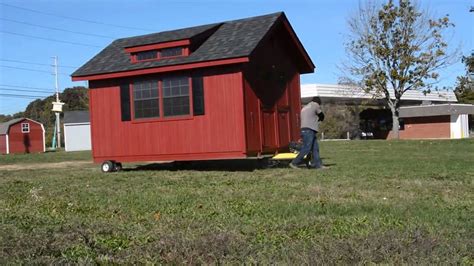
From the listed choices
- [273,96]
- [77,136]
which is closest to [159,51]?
[273,96]

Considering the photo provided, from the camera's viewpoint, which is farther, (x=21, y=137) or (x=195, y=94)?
(x=21, y=137)

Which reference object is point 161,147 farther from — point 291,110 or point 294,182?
point 294,182

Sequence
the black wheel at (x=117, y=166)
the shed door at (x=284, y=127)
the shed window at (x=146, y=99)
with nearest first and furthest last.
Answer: the shed window at (x=146, y=99), the black wheel at (x=117, y=166), the shed door at (x=284, y=127)

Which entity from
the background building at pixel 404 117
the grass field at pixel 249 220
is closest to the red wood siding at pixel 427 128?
the background building at pixel 404 117

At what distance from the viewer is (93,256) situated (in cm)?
466

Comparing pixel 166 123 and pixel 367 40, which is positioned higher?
pixel 367 40

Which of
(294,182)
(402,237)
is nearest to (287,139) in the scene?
(294,182)

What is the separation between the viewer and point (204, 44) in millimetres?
14602

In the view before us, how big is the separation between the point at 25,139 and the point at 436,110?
3776 cm

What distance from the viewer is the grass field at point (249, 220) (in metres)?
4.61

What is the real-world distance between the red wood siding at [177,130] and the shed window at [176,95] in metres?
0.26

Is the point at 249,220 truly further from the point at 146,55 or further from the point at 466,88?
the point at 466,88

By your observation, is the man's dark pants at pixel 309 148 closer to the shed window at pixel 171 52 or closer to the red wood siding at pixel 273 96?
the red wood siding at pixel 273 96

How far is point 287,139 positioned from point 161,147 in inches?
143
